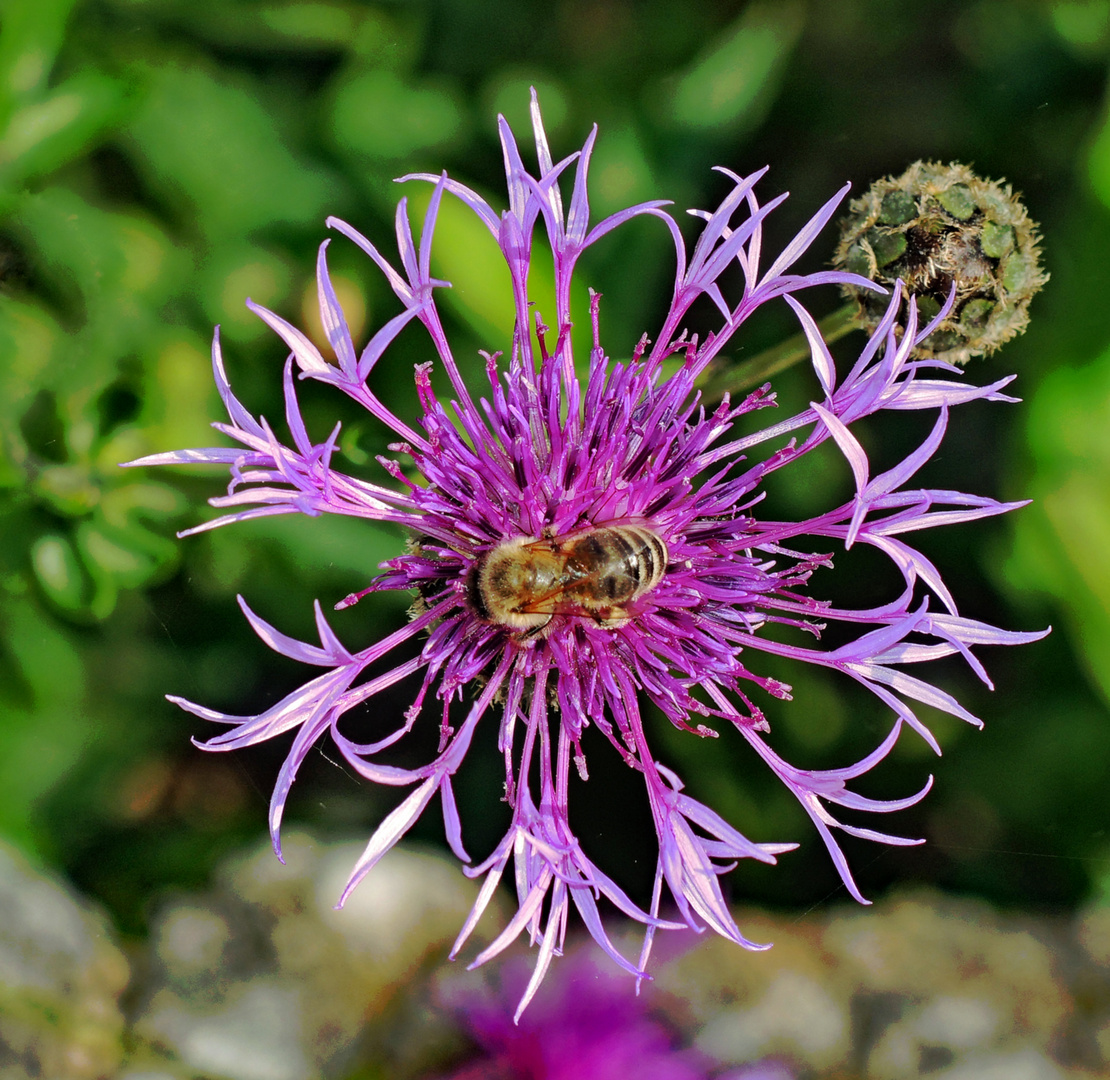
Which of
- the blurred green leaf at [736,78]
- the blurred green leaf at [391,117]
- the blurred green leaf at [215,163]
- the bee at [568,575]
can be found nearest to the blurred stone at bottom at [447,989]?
the bee at [568,575]

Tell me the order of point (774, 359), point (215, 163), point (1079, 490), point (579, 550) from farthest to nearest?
point (215, 163) → point (1079, 490) → point (774, 359) → point (579, 550)

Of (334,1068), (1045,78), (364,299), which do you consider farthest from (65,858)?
(1045,78)

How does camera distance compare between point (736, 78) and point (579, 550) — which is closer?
point (579, 550)

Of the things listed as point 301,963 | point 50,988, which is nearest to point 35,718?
point 50,988

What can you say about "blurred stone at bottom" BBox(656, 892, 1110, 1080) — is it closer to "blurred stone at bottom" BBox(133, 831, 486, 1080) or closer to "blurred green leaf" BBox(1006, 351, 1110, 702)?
"blurred stone at bottom" BBox(133, 831, 486, 1080)

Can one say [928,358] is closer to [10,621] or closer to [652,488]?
[652,488]

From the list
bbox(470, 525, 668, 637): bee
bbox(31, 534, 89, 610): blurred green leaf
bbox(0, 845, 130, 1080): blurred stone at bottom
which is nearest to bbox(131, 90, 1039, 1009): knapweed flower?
bbox(470, 525, 668, 637): bee

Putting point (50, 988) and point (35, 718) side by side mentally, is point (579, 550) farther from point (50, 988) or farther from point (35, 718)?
point (50, 988)
